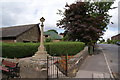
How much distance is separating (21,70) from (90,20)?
34.1 ft

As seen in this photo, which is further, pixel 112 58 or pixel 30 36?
pixel 30 36

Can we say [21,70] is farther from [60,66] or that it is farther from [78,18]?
[78,18]

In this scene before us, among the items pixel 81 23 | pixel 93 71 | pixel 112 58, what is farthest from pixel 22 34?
pixel 112 58

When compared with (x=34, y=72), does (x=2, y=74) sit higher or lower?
lower

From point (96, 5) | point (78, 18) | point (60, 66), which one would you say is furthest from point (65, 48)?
point (96, 5)

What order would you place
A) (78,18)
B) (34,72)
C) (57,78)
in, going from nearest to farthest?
(34,72)
(57,78)
(78,18)

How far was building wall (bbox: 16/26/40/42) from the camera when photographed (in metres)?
17.2

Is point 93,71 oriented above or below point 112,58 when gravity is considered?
below

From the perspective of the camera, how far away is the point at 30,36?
19.2 meters

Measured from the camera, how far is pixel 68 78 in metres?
5.05

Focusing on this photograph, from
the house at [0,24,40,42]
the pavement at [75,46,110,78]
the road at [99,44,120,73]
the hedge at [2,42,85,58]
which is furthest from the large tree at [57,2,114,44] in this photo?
the house at [0,24,40,42]

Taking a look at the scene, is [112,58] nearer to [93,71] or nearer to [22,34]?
[93,71]

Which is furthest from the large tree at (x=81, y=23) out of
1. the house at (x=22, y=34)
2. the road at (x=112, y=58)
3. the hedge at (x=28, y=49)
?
the house at (x=22, y=34)

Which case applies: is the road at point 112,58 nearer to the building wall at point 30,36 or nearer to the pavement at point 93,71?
the pavement at point 93,71
